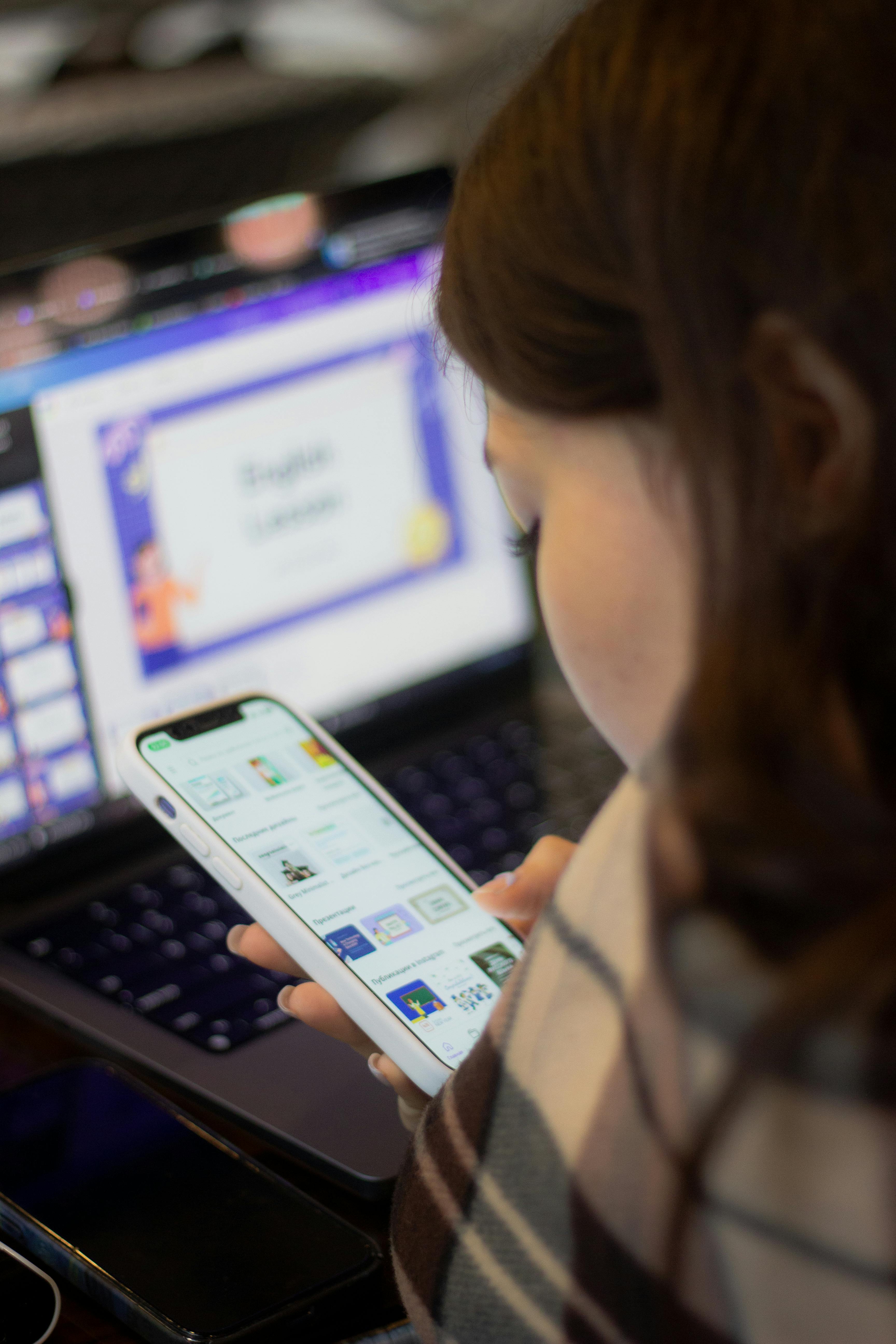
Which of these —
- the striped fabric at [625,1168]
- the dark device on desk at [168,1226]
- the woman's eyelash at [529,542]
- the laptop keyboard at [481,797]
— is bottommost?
the laptop keyboard at [481,797]

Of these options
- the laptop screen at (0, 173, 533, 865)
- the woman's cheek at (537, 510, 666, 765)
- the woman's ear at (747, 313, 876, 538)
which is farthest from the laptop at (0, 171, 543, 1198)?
the woman's ear at (747, 313, 876, 538)

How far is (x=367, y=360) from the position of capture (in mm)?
738

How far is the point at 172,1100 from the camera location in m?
0.54

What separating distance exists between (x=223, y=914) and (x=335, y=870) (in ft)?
0.56

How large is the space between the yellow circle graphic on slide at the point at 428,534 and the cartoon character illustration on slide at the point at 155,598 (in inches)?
5.3

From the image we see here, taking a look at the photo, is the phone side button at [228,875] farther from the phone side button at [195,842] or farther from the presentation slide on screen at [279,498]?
the presentation slide on screen at [279,498]

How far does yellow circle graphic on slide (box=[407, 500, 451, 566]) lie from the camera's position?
2.54ft

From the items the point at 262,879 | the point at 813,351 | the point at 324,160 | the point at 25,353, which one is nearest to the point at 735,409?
the point at 813,351

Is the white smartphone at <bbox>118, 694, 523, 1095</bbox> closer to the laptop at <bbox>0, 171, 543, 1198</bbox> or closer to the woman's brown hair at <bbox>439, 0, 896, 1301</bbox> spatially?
the laptop at <bbox>0, 171, 543, 1198</bbox>

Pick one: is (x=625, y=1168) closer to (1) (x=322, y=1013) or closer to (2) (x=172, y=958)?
(1) (x=322, y=1013)

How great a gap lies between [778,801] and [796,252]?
0.36 ft

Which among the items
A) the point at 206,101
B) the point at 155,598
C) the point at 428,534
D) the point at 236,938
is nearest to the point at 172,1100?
the point at 236,938

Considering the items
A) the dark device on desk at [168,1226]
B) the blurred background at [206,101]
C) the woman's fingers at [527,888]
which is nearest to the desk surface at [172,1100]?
the dark device on desk at [168,1226]

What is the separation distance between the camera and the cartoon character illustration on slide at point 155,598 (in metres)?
0.68
